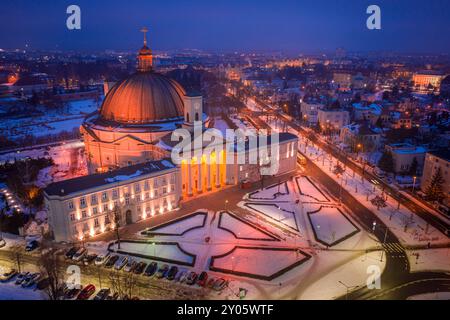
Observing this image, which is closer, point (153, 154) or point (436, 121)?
point (153, 154)

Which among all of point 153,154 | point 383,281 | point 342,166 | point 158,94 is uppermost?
point 158,94

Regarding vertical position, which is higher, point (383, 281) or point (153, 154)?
point (153, 154)

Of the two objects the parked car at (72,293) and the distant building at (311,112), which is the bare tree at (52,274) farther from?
the distant building at (311,112)

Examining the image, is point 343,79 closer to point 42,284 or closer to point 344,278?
point 344,278

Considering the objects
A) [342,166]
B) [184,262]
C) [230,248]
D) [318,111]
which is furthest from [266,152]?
[318,111]

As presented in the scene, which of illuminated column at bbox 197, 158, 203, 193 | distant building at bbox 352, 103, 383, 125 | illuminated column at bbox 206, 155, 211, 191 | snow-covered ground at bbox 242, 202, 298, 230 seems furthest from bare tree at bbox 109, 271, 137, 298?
distant building at bbox 352, 103, 383, 125

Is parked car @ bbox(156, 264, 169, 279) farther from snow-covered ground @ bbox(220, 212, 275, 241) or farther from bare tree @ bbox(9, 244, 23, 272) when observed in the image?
bare tree @ bbox(9, 244, 23, 272)
